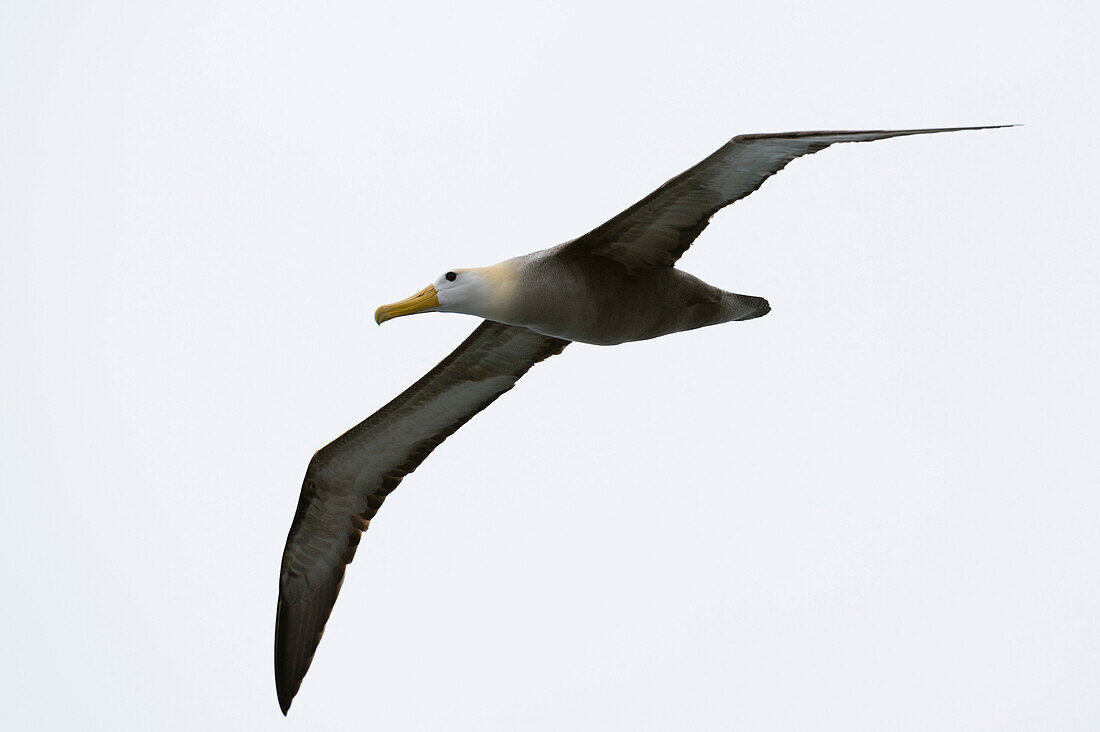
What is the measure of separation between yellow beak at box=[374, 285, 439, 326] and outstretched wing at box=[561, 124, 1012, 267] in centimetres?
86

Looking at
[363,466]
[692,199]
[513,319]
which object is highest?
[692,199]

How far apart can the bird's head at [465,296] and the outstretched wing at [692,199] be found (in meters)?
0.45

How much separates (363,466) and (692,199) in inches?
141

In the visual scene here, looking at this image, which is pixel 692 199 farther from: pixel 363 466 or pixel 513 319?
pixel 363 466

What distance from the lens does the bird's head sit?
852cm

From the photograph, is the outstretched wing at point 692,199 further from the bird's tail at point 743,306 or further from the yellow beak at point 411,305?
the yellow beak at point 411,305

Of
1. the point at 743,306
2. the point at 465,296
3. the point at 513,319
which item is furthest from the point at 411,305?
the point at 743,306

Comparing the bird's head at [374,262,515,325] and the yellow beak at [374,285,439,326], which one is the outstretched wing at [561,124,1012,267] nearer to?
the bird's head at [374,262,515,325]

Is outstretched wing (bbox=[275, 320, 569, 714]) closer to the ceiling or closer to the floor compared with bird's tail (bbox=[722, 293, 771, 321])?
closer to the floor

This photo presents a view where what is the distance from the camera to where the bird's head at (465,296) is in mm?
8523

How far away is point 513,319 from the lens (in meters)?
8.61

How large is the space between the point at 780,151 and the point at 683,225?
103 cm

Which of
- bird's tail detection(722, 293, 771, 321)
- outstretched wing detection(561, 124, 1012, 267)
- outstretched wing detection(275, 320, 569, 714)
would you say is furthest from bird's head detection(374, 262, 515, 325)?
bird's tail detection(722, 293, 771, 321)

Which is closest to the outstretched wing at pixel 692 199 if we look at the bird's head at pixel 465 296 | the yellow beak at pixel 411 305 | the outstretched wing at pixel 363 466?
the bird's head at pixel 465 296
